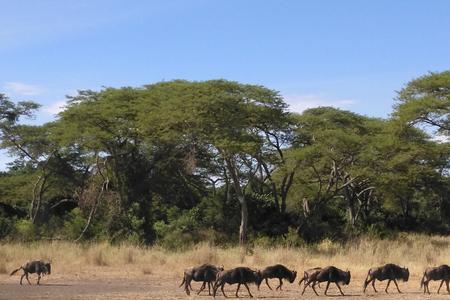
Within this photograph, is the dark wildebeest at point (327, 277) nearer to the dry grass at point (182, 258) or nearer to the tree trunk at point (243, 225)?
the dry grass at point (182, 258)

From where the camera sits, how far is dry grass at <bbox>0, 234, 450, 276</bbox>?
20969 millimetres

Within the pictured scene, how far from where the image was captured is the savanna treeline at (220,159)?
30.0m

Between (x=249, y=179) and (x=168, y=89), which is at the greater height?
(x=168, y=89)

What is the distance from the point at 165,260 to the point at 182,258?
0.59m

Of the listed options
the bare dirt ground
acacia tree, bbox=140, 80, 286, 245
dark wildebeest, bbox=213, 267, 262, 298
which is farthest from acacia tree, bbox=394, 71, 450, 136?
dark wildebeest, bbox=213, 267, 262, 298

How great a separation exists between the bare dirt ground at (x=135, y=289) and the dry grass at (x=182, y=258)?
1.51 meters

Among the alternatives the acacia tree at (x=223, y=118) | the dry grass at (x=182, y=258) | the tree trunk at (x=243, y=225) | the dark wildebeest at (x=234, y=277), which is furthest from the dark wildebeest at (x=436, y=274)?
the tree trunk at (x=243, y=225)

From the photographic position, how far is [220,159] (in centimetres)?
3216

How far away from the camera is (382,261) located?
74.3ft

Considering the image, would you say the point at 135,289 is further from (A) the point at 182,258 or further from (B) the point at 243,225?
(B) the point at 243,225

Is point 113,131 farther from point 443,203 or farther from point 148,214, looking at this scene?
point 443,203

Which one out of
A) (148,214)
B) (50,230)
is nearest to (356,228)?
(148,214)

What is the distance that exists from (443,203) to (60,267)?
37303 millimetres

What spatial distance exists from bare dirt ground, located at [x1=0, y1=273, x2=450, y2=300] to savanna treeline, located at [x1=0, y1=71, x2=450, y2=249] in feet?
33.6
